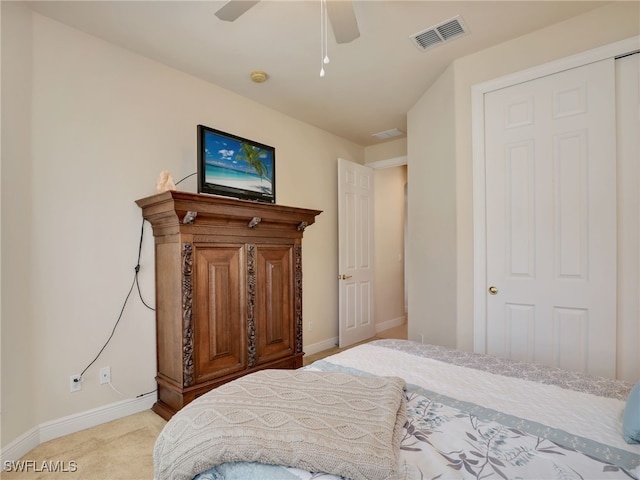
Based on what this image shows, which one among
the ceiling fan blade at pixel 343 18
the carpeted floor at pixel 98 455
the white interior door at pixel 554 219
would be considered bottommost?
the carpeted floor at pixel 98 455

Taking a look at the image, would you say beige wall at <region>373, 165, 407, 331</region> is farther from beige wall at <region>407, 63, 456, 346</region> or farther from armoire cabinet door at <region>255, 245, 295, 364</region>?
armoire cabinet door at <region>255, 245, 295, 364</region>

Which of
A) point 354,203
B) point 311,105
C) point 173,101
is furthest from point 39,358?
point 354,203

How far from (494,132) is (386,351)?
6.30ft

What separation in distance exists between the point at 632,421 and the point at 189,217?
227 centimetres

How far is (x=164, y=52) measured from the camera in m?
2.53

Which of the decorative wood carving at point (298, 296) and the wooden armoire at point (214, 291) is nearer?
the wooden armoire at point (214, 291)

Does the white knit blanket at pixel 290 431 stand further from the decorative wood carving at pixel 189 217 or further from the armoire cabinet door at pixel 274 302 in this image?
the armoire cabinet door at pixel 274 302

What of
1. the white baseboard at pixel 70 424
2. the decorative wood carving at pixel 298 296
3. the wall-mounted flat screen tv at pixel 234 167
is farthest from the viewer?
the decorative wood carving at pixel 298 296

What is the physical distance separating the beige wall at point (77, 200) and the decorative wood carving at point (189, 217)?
526mm

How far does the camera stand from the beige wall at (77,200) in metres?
1.97

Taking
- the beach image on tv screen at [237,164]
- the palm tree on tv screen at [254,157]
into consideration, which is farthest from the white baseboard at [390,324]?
the palm tree on tv screen at [254,157]

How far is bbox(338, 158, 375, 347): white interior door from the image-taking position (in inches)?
164

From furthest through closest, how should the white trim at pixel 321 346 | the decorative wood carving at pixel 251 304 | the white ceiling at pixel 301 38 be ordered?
1. the white trim at pixel 321 346
2. the decorative wood carving at pixel 251 304
3. the white ceiling at pixel 301 38

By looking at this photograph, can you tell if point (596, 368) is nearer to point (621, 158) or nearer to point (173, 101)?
point (621, 158)
